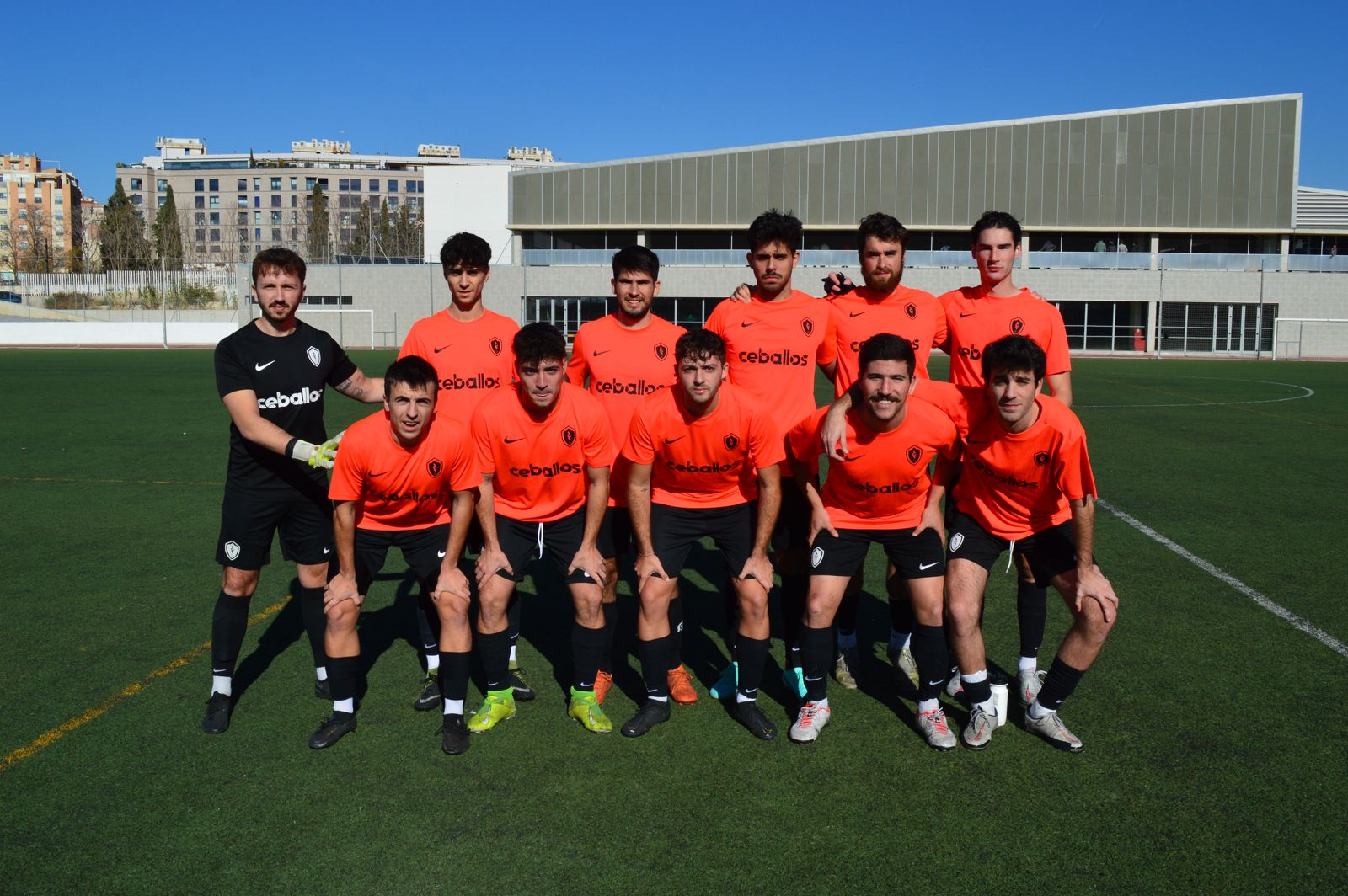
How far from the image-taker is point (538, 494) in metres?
4.67

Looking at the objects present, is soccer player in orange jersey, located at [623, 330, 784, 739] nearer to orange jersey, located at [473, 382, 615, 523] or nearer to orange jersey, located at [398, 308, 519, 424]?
orange jersey, located at [473, 382, 615, 523]

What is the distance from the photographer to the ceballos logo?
4605 millimetres

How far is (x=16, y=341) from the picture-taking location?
4544cm

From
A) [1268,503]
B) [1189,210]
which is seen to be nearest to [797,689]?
[1268,503]

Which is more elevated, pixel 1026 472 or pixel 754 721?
pixel 1026 472

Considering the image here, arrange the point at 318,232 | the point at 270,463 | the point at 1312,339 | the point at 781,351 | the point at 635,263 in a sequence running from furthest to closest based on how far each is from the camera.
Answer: the point at 318,232
the point at 1312,339
the point at 781,351
the point at 635,263
the point at 270,463

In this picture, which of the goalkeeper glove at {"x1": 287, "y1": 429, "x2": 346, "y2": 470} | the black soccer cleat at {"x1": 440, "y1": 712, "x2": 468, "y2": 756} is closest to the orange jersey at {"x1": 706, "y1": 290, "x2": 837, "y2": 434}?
the goalkeeper glove at {"x1": 287, "y1": 429, "x2": 346, "y2": 470}

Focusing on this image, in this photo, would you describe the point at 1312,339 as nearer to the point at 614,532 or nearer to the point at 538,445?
the point at 614,532

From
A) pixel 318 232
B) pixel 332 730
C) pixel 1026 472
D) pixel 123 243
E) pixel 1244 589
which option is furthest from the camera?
pixel 318 232

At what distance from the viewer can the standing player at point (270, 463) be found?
4.48 meters

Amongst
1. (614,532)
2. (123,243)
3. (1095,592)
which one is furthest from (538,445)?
(123,243)

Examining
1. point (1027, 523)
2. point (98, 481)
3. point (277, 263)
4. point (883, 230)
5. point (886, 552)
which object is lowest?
point (98, 481)

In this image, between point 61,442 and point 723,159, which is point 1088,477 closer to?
point 61,442

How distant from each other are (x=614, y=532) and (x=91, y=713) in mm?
2573
